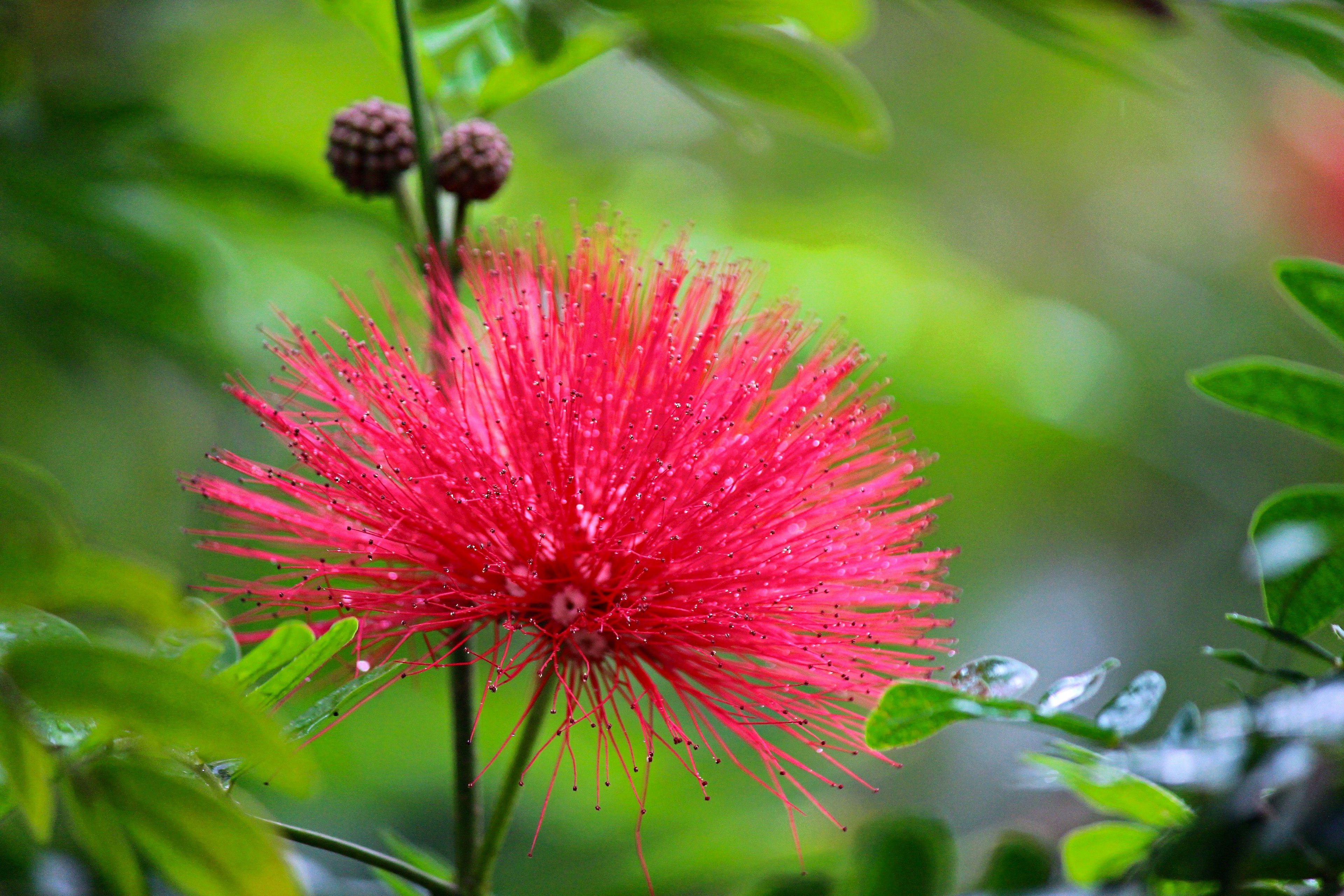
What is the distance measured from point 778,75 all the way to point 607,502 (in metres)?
0.62

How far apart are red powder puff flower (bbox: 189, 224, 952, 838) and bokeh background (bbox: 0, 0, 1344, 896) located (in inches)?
10.6

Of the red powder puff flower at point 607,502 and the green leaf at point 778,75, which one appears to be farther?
the green leaf at point 778,75

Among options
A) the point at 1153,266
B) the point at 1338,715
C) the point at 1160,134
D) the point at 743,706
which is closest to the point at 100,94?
the point at 743,706

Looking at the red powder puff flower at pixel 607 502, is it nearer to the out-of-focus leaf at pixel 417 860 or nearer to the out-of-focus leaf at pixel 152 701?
the out-of-focus leaf at pixel 417 860

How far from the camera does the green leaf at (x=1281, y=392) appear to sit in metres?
0.91

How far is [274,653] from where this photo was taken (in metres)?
0.94

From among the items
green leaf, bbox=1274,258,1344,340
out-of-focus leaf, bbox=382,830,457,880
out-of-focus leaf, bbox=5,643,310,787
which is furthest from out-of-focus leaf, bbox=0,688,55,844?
green leaf, bbox=1274,258,1344,340

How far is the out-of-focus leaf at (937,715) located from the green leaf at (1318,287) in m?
0.40

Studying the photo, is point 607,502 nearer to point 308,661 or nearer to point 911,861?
point 308,661

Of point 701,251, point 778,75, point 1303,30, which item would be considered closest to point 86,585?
point 778,75

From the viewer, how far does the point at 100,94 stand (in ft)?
5.61

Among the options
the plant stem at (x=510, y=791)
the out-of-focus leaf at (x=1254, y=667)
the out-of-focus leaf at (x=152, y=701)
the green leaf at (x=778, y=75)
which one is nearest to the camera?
the out-of-focus leaf at (x=152, y=701)

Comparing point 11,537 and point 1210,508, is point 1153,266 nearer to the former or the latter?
point 1210,508

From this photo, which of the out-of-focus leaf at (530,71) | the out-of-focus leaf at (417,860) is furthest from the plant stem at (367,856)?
the out-of-focus leaf at (530,71)
